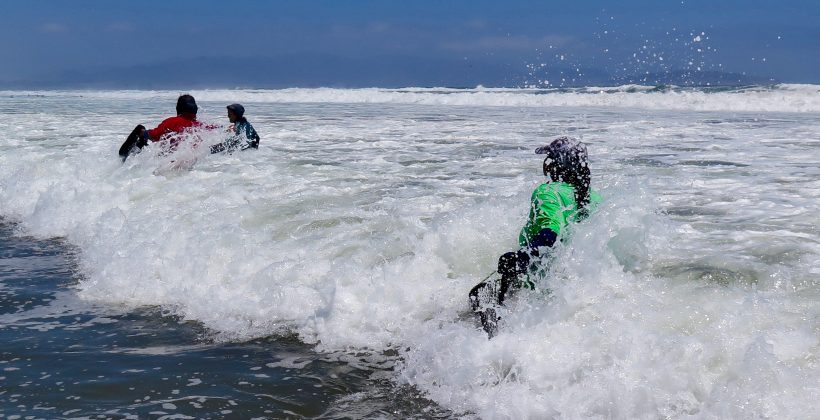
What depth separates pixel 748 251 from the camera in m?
5.82

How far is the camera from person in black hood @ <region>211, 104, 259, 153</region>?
38.3ft

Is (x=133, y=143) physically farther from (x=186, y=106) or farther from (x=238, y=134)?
(x=238, y=134)

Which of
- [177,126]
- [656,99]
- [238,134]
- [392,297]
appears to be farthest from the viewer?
[656,99]

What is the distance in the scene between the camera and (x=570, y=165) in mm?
4863

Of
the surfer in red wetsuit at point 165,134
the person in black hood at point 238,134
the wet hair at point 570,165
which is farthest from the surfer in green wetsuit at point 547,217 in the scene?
the person in black hood at point 238,134

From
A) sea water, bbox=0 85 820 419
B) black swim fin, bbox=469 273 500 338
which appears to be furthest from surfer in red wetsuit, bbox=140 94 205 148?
black swim fin, bbox=469 273 500 338

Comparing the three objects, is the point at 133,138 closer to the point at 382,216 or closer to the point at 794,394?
the point at 382,216

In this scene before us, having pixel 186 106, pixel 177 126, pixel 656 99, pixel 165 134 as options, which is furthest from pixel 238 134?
pixel 656 99

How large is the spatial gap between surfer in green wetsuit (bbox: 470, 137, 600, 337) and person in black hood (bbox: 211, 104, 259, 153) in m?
7.61

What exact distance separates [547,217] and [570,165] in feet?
1.35

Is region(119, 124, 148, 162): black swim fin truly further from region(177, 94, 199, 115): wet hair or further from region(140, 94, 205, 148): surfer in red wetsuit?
region(177, 94, 199, 115): wet hair

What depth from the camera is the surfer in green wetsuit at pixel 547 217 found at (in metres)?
4.65

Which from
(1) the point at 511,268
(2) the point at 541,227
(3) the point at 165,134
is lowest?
(1) the point at 511,268

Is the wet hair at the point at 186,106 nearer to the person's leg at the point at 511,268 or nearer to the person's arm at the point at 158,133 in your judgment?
the person's arm at the point at 158,133
